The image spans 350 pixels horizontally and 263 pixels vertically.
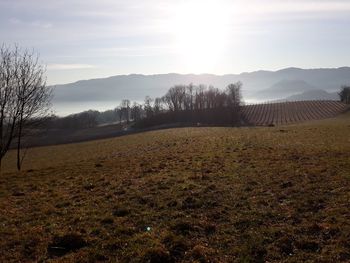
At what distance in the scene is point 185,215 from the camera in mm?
11289

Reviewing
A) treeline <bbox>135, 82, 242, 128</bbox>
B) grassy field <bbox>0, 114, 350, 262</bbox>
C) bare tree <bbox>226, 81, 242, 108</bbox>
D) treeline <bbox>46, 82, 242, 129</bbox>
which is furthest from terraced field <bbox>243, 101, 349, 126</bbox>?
grassy field <bbox>0, 114, 350, 262</bbox>

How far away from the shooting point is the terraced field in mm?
104894

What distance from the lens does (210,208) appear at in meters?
11.9

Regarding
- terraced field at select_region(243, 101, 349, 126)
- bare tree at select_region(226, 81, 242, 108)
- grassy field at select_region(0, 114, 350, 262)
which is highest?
bare tree at select_region(226, 81, 242, 108)

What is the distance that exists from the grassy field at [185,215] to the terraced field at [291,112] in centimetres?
8518

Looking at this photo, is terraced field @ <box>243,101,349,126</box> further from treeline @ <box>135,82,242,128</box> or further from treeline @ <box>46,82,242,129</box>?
treeline @ <box>46,82,242,129</box>

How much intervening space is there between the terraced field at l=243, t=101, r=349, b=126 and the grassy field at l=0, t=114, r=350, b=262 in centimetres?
8518

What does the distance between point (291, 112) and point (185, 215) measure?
377ft

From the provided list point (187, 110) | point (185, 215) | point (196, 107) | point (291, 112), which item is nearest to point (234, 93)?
point (196, 107)

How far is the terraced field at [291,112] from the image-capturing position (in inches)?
4130

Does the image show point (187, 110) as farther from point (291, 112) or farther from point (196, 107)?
point (291, 112)

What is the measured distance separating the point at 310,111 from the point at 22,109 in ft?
344

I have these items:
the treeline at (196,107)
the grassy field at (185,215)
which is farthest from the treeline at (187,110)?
the grassy field at (185,215)

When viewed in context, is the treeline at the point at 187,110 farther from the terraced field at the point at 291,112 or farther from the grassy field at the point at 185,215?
the grassy field at the point at 185,215
